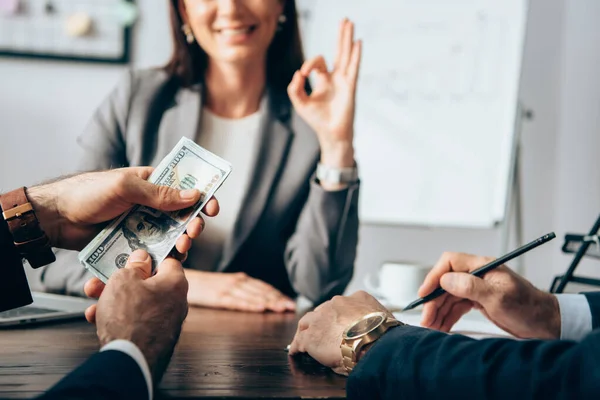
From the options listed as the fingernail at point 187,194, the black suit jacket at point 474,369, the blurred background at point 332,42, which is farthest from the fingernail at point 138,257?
the blurred background at point 332,42

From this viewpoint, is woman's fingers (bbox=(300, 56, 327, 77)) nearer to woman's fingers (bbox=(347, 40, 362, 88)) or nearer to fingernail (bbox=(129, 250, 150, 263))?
woman's fingers (bbox=(347, 40, 362, 88))

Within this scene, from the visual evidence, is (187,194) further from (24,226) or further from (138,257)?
(24,226)

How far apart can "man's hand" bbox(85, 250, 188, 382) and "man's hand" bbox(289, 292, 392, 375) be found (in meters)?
0.18

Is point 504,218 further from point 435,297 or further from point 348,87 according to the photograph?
point 435,297

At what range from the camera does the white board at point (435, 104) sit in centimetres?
237

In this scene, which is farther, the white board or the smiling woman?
the white board

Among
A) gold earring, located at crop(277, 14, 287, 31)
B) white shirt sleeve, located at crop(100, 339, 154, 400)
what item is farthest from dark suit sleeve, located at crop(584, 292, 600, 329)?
gold earring, located at crop(277, 14, 287, 31)

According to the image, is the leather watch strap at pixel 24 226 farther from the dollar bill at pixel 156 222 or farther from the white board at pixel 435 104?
the white board at pixel 435 104

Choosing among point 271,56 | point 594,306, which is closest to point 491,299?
point 594,306

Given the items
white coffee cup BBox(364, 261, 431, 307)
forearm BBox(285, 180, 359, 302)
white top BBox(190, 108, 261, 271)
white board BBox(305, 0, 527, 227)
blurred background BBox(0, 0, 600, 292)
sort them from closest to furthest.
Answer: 1. white coffee cup BBox(364, 261, 431, 307)
2. forearm BBox(285, 180, 359, 302)
3. white top BBox(190, 108, 261, 271)
4. white board BBox(305, 0, 527, 227)
5. blurred background BBox(0, 0, 600, 292)

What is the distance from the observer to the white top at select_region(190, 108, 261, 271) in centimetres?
192

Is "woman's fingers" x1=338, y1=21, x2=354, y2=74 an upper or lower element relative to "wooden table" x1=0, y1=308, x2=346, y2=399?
upper

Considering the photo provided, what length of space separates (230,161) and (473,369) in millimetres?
1477

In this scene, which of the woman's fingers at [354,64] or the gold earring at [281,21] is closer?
the woman's fingers at [354,64]
